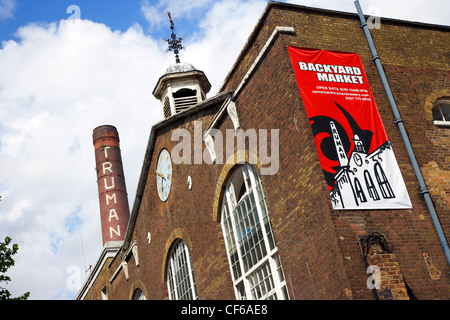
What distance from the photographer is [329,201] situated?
439 inches

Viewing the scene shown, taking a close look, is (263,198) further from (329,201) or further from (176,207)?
(176,207)

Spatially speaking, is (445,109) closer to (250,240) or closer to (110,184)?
(250,240)

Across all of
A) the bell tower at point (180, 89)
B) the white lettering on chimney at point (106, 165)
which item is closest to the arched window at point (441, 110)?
the bell tower at point (180, 89)

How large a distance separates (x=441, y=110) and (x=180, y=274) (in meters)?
9.93

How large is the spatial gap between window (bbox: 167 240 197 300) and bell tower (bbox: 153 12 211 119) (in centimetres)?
588

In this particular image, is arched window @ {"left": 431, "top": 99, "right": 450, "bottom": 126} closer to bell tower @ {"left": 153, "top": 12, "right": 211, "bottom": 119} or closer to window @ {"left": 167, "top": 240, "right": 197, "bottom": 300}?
window @ {"left": 167, "top": 240, "right": 197, "bottom": 300}

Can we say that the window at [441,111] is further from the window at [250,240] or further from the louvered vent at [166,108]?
the louvered vent at [166,108]

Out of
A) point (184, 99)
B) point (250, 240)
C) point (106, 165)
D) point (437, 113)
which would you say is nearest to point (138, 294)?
point (184, 99)

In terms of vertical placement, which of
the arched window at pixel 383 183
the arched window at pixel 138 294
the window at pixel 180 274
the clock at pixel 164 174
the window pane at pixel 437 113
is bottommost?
the arched window at pixel 383 183

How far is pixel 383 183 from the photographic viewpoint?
39.2 ft

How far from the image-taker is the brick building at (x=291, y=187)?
36.3 feet

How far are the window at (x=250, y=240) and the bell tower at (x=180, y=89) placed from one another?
7.41m

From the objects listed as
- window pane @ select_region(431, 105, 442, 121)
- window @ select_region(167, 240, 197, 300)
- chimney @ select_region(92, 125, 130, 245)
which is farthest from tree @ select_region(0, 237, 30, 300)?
chimney @ select_region(92, 125, 130, 245)
